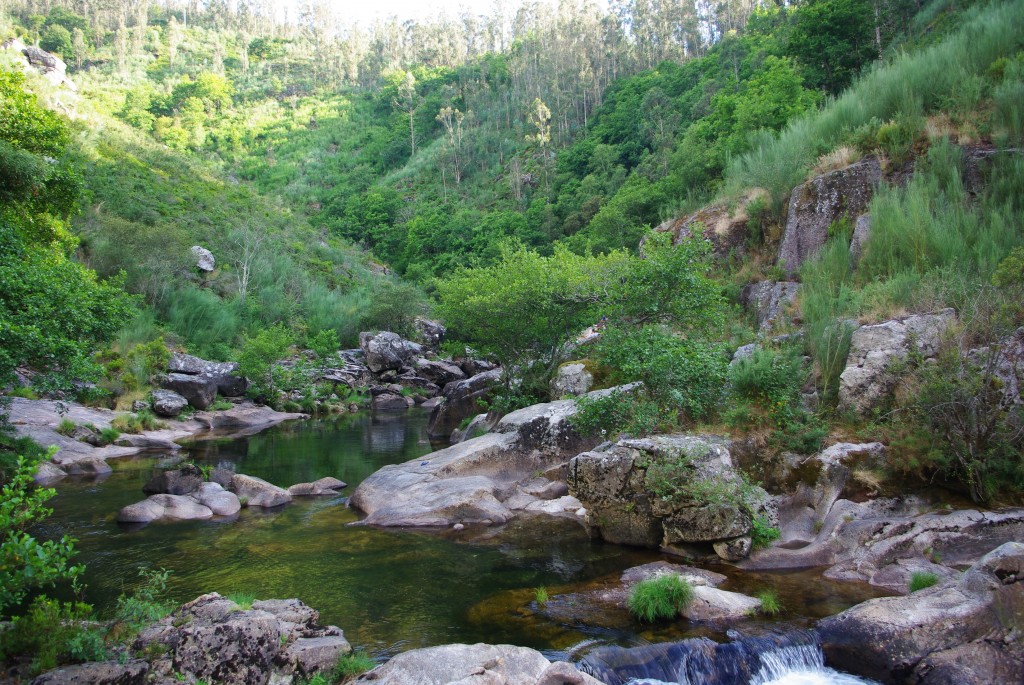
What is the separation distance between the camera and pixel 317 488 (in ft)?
55.0

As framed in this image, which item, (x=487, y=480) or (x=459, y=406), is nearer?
(x=487, y=480)

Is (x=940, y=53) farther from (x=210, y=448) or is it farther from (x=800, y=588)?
(x=210, y=448)

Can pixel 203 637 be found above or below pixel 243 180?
below

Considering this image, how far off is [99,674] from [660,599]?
20.4ft

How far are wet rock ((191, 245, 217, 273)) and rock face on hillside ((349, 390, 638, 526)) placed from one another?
35.6 meters

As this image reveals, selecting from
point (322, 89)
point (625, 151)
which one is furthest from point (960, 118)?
point (322, 89)

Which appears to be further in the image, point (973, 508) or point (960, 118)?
point (960, 118)

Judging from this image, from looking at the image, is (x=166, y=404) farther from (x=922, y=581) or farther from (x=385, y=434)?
(x=922, y=581)

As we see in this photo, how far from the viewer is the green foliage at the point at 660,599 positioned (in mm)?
7973

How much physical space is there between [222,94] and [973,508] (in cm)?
10770

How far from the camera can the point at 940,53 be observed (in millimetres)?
18078

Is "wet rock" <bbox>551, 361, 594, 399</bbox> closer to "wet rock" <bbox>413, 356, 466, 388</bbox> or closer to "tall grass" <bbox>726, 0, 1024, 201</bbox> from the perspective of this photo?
"tall grass" <bbox>726, 0, 1024, 201</bbox>

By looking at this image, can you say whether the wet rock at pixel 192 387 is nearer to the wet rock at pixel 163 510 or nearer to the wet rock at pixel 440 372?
the wet rock at pixel 440 372

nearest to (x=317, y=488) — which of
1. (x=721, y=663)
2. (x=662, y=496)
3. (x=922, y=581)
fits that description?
(x=662, y=496)
